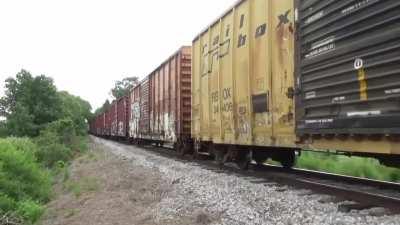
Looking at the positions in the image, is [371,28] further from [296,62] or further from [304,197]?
[304,197]

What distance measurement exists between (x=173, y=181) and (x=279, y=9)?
13.8 ft

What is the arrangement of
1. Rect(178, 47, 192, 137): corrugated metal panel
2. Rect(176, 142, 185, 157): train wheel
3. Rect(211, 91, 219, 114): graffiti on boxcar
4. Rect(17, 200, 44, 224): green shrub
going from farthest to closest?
Rect(176, 142, 185, 157): train wheel → Rect(178, 47, 192, 137): corrugated metal panel → Rect(211, 91, 219, 114): graffiti on boxcar → Rect(17, 200, 44, 224): green shrub


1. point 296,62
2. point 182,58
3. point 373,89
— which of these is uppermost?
point 182,58

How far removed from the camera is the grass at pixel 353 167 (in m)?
11.2

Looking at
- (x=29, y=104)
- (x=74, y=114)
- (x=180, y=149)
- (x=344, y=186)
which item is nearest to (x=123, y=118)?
(x=29, y=104)

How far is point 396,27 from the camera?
5516 millimetres

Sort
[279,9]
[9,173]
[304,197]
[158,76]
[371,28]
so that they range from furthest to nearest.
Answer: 1. [158,76]
2. [9,173]
3. [279,9]
4. [304,197]
5. [371,28]

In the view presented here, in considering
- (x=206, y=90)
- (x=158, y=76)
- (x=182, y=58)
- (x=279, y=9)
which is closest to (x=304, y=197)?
(x=279, y=9)

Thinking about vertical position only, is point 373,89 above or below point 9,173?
above

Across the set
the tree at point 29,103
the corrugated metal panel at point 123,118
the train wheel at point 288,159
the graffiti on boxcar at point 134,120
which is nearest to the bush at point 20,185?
the train wheel at point 288,159

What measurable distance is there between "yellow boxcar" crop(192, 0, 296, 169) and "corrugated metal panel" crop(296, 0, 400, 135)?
0.58 m

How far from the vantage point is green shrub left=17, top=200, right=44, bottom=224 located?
11.7m

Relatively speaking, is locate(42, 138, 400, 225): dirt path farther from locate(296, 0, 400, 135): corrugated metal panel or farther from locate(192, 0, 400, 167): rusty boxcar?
locate(296, 0, 400, 135): corrugated metal panel

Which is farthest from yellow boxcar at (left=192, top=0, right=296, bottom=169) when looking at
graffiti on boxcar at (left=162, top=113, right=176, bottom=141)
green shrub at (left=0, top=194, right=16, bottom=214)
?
green shrub at (left=0, top=194, right=16, bottom=214)
